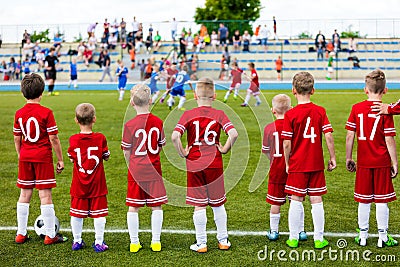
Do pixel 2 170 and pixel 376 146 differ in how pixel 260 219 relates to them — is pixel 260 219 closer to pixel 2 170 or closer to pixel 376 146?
pixel 376 146

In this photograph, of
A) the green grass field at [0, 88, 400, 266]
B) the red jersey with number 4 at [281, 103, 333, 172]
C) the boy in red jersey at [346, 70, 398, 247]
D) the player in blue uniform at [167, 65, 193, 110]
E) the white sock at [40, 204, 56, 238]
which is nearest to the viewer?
the green grass field at [0, 88, 400, 266]

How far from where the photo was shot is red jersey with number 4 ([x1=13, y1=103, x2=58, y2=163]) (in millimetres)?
6117

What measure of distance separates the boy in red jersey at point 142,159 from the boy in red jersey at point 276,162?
3.53 feet

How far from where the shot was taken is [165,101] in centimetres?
2364

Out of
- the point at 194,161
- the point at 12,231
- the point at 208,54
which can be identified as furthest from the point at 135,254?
the point at 208,54

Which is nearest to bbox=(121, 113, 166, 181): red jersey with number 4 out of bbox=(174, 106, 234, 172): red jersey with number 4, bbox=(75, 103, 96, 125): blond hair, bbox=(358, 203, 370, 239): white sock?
bbox=(174, 106, 234, 172): red jersey with number 4

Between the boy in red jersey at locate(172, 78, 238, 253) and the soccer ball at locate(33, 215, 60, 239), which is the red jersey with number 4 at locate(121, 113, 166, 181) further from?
the soccer ball at locate(33, 215, 60, 239)

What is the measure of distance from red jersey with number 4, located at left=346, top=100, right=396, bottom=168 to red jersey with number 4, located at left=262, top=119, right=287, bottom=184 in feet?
2.43

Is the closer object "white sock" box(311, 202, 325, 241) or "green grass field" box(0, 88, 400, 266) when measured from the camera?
"green grass field" box(0, 88, 400, 266)

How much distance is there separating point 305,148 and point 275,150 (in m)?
0.47

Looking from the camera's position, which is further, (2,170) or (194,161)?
(2,170)

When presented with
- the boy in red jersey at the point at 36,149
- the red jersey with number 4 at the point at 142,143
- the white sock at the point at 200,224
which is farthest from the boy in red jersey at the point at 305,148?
the boy in red jersey at the point at 36,149

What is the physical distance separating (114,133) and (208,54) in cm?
2839

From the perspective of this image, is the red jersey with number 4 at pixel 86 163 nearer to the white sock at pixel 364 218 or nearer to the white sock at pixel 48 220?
the white sock at pixel 48 220
